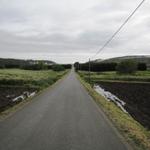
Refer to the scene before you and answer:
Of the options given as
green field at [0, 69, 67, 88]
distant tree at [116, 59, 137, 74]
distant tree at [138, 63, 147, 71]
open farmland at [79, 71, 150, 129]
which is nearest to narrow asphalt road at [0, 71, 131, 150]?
open farmland at [79, 71, 150, 129]

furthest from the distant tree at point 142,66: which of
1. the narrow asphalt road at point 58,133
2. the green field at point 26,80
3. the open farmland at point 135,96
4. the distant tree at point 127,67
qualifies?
the narrow asphalt road at point 58,133

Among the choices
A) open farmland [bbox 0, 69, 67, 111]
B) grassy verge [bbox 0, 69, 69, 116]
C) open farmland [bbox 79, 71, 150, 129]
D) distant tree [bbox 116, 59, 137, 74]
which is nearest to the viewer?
grassy verge [bbox 0, 69, 69, 116]

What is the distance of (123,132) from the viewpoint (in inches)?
455

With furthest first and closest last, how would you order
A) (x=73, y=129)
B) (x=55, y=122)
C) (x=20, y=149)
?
(x=55, y=122) → (x=73, y=129) → (x=20, y=149)

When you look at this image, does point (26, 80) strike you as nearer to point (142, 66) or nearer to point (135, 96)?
point (135, 96)

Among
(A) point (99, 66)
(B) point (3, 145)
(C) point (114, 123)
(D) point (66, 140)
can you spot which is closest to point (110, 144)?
(D) point (66, 140)

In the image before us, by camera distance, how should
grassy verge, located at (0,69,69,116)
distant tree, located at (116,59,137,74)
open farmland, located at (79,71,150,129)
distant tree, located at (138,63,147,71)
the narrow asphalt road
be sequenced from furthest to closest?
distant tree, located at (138,63,147,71) → distant tree, located at (116,59,137,74) → open farmland, located at (79,71,150,129) → grassy verge, located at (0,69,69,116) → the narrow asphalt road

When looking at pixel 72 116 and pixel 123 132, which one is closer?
pixel 123 132

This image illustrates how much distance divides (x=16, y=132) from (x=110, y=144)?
3.38 metres

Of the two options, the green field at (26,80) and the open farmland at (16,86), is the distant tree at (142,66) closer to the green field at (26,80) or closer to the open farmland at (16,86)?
the green field at (26,80)

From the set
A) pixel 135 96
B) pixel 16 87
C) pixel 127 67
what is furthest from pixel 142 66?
pixel 135 96

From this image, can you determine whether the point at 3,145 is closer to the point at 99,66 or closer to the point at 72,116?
the point at 72,116

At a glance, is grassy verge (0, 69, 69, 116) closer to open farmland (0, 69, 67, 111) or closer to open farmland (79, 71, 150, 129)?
open farmland (0, 69, 67, 111)

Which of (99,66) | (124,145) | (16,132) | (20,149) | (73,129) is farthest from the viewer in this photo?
(99,66)
